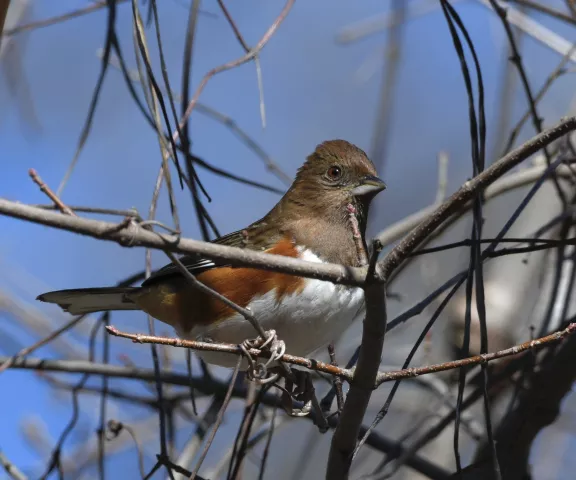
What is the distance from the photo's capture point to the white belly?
2.83 meters

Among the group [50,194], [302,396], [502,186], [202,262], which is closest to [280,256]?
[50,194]

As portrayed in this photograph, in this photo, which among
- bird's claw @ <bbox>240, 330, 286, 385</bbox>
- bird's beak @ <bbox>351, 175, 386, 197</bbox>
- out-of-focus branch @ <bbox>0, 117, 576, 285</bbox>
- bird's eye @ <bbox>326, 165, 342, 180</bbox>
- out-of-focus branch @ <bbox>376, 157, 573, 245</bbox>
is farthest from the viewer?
out-of-focus branch @ <bbox>376, 157, 573, 245</bbox>

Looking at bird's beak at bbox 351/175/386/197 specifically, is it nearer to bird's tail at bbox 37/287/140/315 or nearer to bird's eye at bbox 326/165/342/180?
bird's eye at bbox 326/165/342/180

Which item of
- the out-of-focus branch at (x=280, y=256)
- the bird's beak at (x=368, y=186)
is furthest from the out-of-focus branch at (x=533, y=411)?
the out-of-focus branch at (x=280, y=256)

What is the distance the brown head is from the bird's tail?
683mm

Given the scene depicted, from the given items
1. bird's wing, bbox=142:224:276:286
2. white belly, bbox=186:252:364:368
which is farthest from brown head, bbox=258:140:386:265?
white belly, bbox=186:252:364:368

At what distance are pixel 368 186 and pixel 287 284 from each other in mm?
687

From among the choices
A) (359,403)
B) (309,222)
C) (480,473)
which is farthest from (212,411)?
(359,403)

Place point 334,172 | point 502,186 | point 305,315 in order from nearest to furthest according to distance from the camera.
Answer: point 305,315
point 334,172
point 502,186

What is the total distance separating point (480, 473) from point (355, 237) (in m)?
1.36

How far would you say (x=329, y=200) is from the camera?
336cm

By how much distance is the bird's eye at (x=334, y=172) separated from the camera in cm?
342

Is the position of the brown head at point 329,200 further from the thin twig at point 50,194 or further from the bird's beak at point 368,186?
the thin twig at point 50,194

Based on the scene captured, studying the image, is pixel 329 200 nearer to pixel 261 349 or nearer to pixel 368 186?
pixel 368 186
